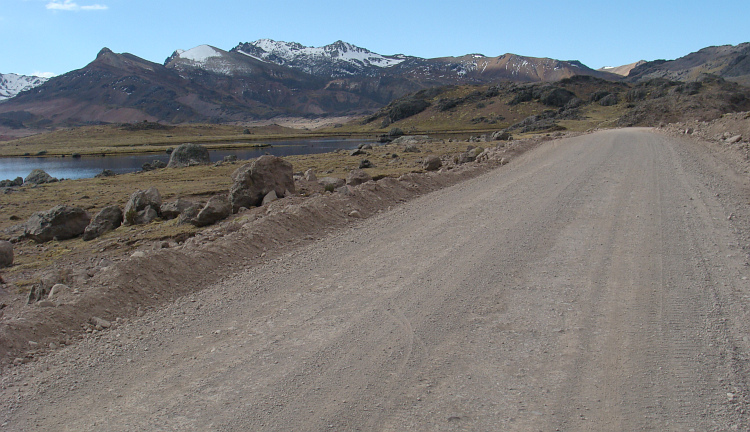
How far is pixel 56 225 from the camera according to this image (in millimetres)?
17578

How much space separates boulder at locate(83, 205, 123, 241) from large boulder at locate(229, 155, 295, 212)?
466 centimetres

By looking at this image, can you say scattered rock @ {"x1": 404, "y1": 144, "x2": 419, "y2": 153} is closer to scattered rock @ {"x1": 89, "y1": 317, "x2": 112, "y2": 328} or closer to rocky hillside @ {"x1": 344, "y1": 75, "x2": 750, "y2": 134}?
rocky hillside @ {"x1": 344, "y1": 75, "x2": 750, "y2": 134}

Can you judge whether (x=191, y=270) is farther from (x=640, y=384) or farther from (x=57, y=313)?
(x=640, y=384)

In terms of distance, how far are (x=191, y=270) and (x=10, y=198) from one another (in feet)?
87.5

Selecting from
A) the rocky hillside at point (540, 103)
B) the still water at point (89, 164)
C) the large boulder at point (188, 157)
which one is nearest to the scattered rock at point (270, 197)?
the large boulder at point (188, 157)

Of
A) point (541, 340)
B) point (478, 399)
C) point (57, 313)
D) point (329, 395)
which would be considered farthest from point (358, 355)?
point (57, 313)

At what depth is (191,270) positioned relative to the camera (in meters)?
8.73

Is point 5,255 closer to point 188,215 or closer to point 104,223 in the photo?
point 104,223

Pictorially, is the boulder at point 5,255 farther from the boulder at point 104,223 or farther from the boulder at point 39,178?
the boulder at point 39,178

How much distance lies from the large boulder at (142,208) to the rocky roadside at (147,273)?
3113 millimetres

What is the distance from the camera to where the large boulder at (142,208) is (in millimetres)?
18422

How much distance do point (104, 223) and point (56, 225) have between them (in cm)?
153

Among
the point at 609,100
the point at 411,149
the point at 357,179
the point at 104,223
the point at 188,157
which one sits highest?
the point at 609,100

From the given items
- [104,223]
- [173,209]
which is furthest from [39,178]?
[173,209]
